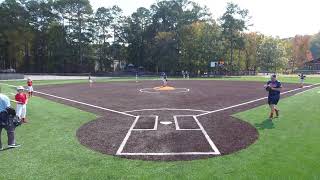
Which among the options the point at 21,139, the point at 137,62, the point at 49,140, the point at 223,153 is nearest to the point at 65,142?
the point at 49,140

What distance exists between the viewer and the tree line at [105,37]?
8925cm

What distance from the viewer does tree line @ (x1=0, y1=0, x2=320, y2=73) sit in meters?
89.2

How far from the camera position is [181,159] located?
10.8 metres

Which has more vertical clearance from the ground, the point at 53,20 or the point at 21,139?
the point at 53,20

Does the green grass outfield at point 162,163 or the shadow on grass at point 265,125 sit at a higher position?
the shadow on grass at point 265,125

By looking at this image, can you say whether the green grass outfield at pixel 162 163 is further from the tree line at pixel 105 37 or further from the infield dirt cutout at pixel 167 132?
the tree line at pixel 105 37

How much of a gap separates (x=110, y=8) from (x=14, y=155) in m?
92.4

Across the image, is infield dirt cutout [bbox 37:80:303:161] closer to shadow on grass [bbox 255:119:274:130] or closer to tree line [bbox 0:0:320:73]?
shadow on grass [bbox 255:119:274:130]

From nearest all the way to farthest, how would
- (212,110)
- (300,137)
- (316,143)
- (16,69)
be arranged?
(316,143) < (300,137) < (212,110) < (16,69)

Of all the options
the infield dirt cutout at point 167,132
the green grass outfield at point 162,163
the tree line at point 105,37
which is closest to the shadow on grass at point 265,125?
the green grass outfield at point 162,163

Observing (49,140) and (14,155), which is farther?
(49,140)

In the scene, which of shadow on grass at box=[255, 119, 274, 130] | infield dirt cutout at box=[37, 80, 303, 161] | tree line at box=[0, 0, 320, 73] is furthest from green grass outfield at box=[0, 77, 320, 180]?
tree line at box=[0, 0, 320, 73]

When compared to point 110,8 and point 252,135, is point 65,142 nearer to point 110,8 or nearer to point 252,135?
point 252,135

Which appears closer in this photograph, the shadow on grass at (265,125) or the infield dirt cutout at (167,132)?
the infield dirt cutout at (167,132)
